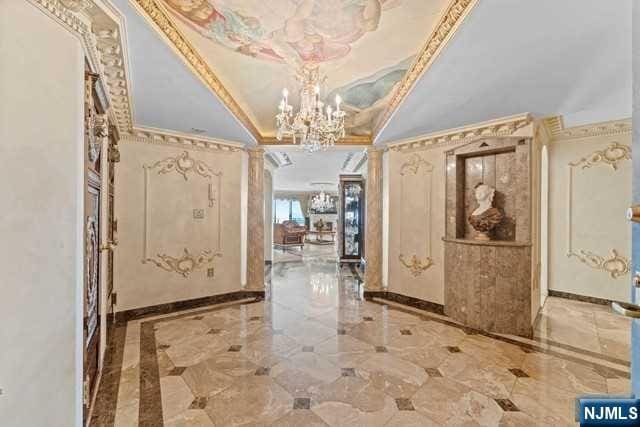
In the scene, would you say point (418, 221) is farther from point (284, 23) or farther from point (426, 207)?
point (284, 23)

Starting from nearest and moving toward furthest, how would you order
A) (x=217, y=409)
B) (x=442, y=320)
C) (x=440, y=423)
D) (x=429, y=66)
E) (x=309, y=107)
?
(x=440, y=423) → (x=217, y=409) → (x=429, y=66) → (x=309, y=107) → (x=442, y=320)

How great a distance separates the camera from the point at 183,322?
3.62 meters

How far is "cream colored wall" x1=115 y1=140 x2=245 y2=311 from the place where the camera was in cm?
376

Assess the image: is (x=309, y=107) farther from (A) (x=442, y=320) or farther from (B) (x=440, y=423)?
(A) (x=442, y=320)

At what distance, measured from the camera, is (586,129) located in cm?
436

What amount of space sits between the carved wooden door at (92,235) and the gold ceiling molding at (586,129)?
5095 millimetres

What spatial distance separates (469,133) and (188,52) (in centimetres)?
345

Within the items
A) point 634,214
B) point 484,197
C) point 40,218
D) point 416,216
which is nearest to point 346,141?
point 416,216

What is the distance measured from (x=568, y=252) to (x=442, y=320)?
2.66 m

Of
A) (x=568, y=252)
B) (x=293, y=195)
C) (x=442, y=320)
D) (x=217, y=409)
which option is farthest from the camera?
(x=293, y=195)

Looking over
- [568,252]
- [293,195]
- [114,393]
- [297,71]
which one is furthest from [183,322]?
[293,195]

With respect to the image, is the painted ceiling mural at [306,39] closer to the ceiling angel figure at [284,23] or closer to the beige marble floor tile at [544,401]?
the ceiling angel figure at [284,23]

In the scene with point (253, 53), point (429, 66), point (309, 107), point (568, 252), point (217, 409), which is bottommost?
point (217, 409)

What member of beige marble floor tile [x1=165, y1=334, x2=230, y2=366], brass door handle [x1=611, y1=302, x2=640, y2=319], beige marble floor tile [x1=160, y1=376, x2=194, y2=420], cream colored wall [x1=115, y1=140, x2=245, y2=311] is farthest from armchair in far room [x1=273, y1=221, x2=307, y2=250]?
brass door handle [x1=611, y1=302, x2=640, y2=319]
